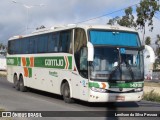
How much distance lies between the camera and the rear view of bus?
16.4 meters

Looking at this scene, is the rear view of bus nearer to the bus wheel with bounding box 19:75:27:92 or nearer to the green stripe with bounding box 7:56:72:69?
the green stripe with bounding box 7:56:72:69

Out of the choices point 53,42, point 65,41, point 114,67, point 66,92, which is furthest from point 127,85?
point 53,42

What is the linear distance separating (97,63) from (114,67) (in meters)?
0.68

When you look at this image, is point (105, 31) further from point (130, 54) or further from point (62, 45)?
point (62, 45)

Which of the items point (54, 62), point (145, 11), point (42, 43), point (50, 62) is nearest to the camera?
point (54, 62)

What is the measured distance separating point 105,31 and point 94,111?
3489 mm

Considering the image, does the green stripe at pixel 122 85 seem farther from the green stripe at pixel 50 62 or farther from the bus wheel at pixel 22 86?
the bus wheel at pixel 22 86

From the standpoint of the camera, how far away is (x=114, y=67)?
16578mm

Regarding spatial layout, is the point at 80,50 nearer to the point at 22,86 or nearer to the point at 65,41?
the point at 65,41

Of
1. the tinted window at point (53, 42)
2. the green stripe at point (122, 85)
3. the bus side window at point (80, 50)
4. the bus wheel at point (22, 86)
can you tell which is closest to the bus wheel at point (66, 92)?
the bus side window at point (80, 50)

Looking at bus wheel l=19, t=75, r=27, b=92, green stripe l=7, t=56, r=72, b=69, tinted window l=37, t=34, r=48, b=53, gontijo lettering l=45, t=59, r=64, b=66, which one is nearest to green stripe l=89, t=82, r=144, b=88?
green stripe l=7, t=56, r=72, b=69

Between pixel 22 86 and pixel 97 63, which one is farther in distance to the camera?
pixel 22 86

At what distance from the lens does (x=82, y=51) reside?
→ 56.2 feet

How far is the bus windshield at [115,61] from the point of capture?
54.0 ft
